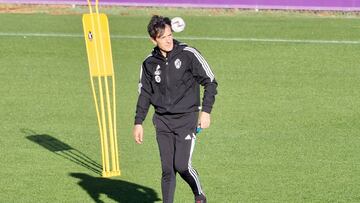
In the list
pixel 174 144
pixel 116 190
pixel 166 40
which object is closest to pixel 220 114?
pixel 116 190

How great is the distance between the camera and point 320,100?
17156 mm

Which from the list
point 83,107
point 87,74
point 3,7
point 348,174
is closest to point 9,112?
Result: point 83,107

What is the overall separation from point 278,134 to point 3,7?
52.2 ft

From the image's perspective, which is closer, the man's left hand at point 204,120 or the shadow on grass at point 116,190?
the man's left hand at point 204,120

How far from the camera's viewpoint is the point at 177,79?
9383 mm

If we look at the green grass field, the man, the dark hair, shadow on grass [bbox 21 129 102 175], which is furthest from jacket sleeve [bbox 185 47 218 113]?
shadow on grass [bbox 21 129 102 175]

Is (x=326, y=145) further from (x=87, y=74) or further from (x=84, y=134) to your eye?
(x=87, y=74)

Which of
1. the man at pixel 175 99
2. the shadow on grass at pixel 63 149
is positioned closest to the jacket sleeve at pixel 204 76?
the man at pixel 175 99

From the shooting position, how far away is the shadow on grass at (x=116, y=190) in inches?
436

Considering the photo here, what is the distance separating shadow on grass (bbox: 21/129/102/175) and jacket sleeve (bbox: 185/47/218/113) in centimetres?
329

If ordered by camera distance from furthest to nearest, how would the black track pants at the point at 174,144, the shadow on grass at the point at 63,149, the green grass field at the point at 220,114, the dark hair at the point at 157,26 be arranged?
the shadow on grass at the point at 63,149 < the green grass field at the point at 220,114 < the black track pants at the point at 174,144 < the dark hair at the point at 157,26

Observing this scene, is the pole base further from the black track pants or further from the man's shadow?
the black track pants

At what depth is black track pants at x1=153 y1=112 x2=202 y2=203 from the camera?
952 cm

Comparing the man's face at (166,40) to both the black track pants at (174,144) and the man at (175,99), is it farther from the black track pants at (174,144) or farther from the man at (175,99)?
the black track pants at (174,144)
